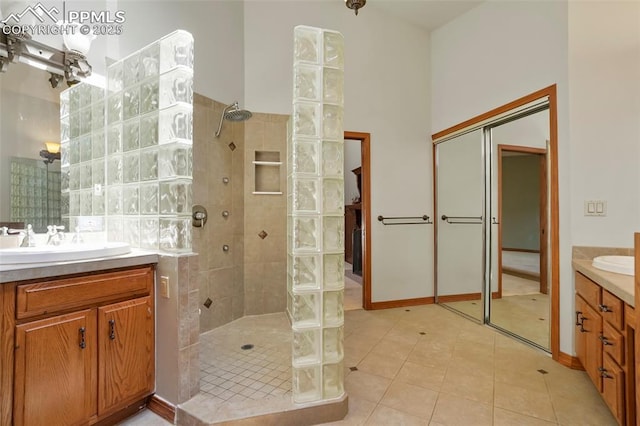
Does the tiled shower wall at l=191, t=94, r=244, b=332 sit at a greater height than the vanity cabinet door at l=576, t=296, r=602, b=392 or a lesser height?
greater

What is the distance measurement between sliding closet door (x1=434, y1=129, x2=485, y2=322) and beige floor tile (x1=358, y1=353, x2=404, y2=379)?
56.1 inches

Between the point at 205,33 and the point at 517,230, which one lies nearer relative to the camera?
the point at 205,33

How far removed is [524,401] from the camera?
1.74m

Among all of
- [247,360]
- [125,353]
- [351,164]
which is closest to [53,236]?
[125,353]

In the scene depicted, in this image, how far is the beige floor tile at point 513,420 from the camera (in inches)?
61.4

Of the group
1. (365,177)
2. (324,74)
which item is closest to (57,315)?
(324,74)

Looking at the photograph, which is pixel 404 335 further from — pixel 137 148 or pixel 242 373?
pixel 137 148

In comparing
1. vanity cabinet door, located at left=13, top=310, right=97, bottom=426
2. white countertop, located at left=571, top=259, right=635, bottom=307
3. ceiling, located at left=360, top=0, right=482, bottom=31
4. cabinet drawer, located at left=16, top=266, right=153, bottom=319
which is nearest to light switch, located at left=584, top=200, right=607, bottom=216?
white countertop, located at left=571, top=259, right=635, bottom=307

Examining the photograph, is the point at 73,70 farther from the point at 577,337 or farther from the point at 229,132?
the point at 577,337

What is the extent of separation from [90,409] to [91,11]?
2323 millimetres

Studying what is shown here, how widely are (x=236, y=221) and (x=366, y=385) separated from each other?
6.27ft

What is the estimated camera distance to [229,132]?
2951 millimetres

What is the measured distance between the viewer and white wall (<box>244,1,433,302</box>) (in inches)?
126

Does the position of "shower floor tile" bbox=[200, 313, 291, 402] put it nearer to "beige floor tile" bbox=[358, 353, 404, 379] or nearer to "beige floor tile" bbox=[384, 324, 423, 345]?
"beige floor tile" bbox=[358, 353, 404, 379]
